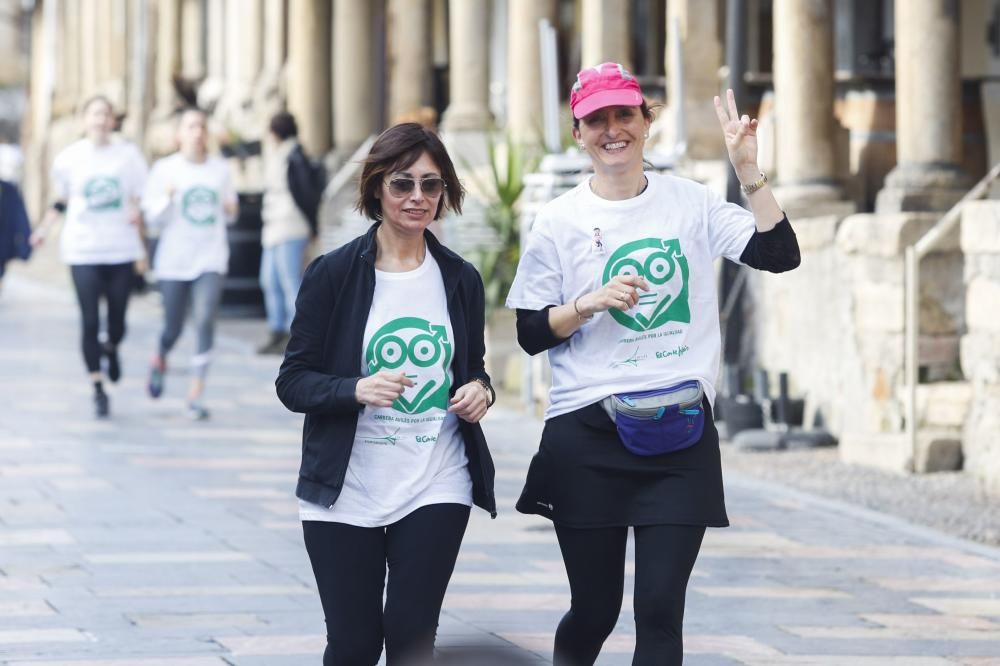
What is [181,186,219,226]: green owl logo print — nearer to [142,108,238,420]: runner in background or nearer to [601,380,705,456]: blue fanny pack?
[142,108,238,420]: runner in background

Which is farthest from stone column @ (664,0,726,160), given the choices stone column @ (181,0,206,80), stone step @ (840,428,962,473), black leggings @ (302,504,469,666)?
stone column @ (181,0,206,80)

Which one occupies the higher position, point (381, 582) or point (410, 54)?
point (410, 54)

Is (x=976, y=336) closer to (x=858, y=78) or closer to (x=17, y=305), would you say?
(x=858, y=78)

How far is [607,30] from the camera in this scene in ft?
52.6

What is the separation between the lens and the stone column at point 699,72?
1487 centimetres

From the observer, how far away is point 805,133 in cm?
1284

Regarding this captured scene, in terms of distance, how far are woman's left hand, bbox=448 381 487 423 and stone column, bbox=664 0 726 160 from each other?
399 inches

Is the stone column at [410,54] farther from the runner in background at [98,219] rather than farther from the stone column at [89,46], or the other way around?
the stone column at [89,46]

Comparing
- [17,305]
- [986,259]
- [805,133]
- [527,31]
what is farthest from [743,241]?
[17,305]

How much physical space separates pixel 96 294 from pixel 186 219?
2.18 feet

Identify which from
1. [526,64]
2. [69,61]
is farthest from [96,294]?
[69,61]

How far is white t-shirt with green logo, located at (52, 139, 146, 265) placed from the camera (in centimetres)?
1239

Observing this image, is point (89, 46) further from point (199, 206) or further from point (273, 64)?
point (199, 206)

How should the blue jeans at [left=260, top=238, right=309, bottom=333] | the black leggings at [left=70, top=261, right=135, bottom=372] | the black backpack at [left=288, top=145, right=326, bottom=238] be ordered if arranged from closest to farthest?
1. the black leggings at [left=70, top=261, right=135, bottom=372]
2. the black backpack at [left=288, top=145, right=326, bottom=238]
3. the blue jeans at [left=260, top=238, right=309, bottom=333]
